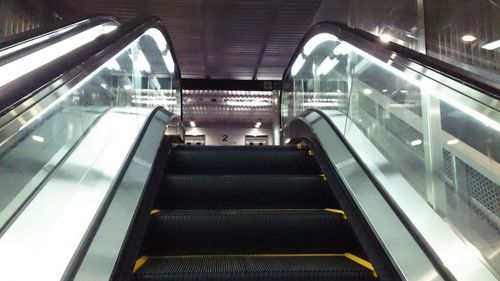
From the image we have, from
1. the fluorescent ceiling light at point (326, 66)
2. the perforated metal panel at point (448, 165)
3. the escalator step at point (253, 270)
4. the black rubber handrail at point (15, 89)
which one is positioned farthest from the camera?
the fluorescent ceiling light at point (326, 66)

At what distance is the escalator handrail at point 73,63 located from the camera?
54.6 inches

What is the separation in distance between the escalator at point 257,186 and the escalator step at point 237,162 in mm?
12

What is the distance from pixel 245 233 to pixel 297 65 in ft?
12.9

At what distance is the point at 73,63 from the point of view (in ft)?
6.20

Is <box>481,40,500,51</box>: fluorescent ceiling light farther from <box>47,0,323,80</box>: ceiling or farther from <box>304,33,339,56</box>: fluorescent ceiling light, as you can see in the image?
<box>47,0,323,80</box>: ceiling

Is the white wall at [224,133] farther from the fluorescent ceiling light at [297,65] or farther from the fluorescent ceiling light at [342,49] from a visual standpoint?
the fluorescent ceiling light at [342,49]

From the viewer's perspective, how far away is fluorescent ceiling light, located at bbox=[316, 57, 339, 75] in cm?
403

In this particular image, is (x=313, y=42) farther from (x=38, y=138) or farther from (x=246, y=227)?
(x=38, y=138)

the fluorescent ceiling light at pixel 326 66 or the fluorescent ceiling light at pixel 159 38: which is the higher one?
the fluorescent ceiling light at pixel 159 38

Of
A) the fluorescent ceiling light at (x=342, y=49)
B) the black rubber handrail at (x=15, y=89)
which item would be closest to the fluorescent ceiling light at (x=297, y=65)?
the fluorescent ceiling light at (x=342, y=49)

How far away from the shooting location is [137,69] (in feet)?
13.0

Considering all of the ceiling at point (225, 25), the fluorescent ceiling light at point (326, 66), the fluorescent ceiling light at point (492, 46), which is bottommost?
the fluorescent ceiling light at point (326, 66)

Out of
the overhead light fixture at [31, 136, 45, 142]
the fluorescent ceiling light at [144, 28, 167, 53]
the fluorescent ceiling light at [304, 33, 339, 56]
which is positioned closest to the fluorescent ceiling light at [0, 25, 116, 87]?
the overhead light fixture at [31, 136, 45, 142]

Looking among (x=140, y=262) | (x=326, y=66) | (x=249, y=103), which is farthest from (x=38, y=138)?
(x=249, y=103)
